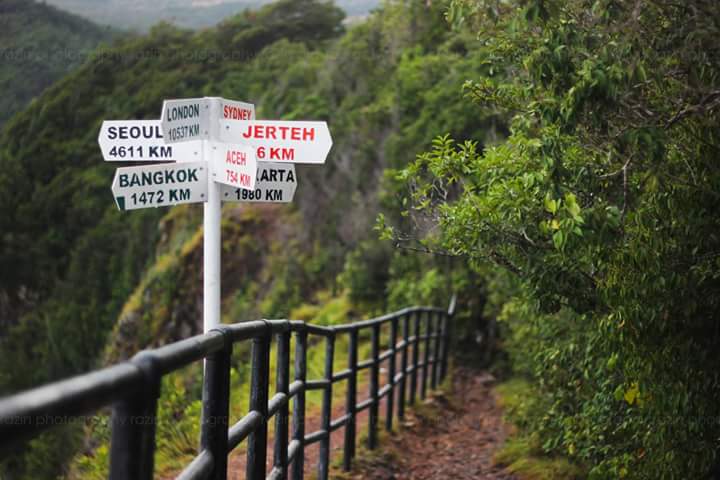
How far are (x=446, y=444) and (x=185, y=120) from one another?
525 cm

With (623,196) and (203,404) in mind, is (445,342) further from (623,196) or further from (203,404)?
(203,404)

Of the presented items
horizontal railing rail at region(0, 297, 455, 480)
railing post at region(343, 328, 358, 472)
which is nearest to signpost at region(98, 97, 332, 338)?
horizontal railing rail at region(0, 297, 455, 480)

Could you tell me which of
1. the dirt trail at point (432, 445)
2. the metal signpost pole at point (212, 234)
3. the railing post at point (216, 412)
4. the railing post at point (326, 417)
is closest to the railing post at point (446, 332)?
the dirt trail at point (432, 445)

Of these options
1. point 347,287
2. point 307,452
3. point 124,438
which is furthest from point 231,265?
point 124,438

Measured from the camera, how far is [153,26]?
4397 cm

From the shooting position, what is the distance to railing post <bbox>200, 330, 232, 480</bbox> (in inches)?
109

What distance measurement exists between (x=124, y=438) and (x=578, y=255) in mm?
3545

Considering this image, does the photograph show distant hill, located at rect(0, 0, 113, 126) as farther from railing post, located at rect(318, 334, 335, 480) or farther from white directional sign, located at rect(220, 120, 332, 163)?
white directional sign, located at rect(220, 120, 332, 163)

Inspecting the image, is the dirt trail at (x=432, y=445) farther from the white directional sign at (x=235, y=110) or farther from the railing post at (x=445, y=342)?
the white directional sign at (x=235, y=110)

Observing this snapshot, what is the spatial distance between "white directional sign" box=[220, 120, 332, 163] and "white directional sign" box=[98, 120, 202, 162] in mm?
221

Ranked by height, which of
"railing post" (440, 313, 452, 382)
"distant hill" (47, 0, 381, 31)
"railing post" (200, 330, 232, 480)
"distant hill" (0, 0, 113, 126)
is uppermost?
"distant hill" (47, 0, 381, 31)

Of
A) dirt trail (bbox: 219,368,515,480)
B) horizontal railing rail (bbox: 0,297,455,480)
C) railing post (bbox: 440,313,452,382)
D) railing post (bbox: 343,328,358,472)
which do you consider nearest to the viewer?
horizontal railing rail (bbox: 0,297,455,480)

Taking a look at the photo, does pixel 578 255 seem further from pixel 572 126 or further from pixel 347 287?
pixel 347 287

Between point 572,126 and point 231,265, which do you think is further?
point 231,265
